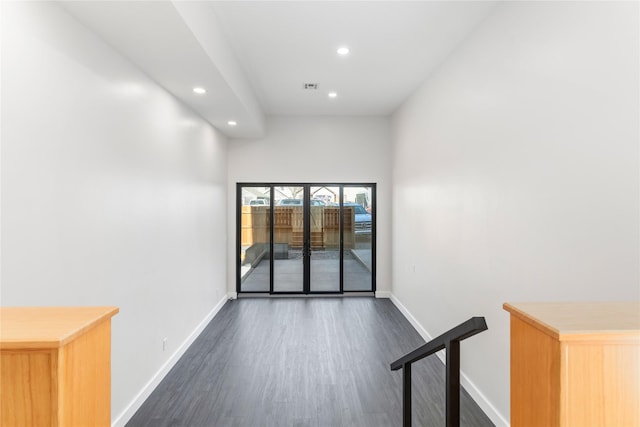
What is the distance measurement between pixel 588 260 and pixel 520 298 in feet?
1.97

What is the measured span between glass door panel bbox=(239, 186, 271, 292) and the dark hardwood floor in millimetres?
1187

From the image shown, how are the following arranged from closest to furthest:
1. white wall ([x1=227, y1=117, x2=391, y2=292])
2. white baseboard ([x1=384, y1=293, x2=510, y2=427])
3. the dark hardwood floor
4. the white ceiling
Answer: the white ceiling → white baseboard ([x1=384, y1=293, x2=510, y2=427]) → the dark hardwood floor → white wall ([x1=227, y1=117, x2=391, y2=292])

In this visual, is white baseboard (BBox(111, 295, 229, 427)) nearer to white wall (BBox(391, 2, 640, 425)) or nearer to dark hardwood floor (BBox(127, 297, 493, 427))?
dark hardwood floor (BBox(127, 297, 493, 427))

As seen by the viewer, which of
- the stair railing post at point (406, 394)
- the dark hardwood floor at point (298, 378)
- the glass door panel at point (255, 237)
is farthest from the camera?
the glass door panel at point (255, 237)

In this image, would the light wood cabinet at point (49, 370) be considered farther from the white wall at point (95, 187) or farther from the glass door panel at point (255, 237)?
the glass door panel at point (255, 237)

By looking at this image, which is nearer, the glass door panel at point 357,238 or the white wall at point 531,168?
the white wall at point 531,168

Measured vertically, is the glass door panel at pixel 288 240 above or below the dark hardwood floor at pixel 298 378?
above

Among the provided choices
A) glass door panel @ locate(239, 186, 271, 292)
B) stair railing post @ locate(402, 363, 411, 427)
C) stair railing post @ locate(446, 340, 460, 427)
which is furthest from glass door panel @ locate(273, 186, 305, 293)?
stair railing post @ locate(446, 340, 460, 427)

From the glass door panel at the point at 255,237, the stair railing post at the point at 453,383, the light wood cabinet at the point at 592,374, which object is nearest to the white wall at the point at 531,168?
the stair railing post at the point at 453,383

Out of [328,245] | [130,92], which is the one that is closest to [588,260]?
[130,92]

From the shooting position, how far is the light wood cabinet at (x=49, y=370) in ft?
2.28

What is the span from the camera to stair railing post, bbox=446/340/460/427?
1237 mm

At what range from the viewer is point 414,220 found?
4.50 metres

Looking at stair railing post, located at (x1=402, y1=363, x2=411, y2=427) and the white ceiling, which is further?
the white ceiling
